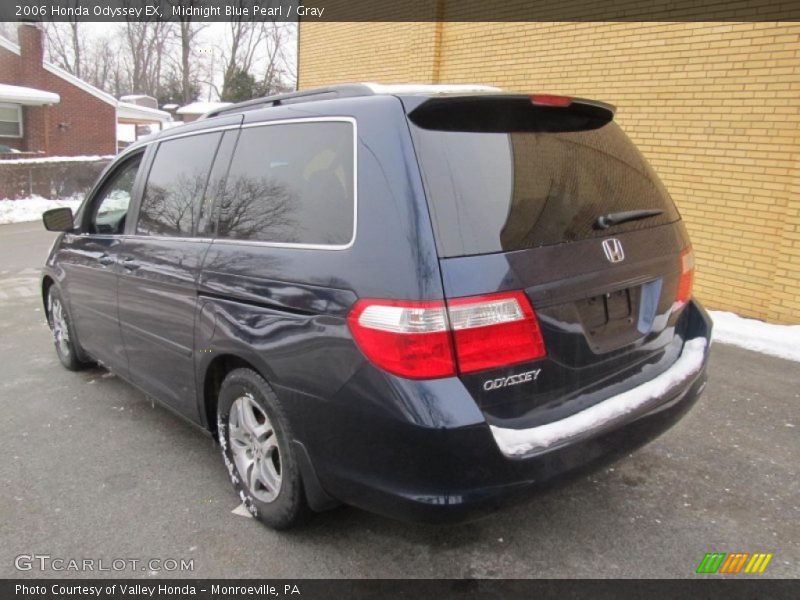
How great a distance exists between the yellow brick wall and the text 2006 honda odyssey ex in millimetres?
3535

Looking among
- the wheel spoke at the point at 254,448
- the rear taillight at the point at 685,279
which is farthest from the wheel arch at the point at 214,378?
the rear taillight at the point at 685,279

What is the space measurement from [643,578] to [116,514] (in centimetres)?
236

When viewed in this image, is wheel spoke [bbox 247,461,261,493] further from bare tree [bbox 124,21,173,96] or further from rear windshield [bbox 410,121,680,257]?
bare tree [bbox 124,21,173,96]

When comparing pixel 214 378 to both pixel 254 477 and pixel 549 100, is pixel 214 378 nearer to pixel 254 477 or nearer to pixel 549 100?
pixel 254 477

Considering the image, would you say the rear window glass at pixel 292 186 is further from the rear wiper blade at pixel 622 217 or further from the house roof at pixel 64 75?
the house roof at pixel 64 75

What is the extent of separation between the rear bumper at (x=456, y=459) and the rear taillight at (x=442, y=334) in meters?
0.16

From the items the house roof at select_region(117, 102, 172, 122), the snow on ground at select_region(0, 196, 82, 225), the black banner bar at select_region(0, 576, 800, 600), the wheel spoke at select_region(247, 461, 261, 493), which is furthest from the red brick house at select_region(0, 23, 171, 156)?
the black banner bar at select_region(0, 576, 800, 600)

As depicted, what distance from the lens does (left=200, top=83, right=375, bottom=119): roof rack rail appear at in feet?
8.44

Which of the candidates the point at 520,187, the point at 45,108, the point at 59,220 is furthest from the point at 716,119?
the point at 45,108

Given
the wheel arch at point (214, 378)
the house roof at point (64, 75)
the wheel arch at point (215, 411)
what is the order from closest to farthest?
1. the wheel arch at point (215, 411)
2. the wheel arch at point (214, 378)
3. the house roof at point (64, 75)

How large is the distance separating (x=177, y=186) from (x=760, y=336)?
508 centimetres

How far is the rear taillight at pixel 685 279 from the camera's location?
285cm

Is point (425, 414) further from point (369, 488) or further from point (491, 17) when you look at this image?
point (491, 17)

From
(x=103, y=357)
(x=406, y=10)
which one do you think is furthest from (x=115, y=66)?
(x=103, y=357)
